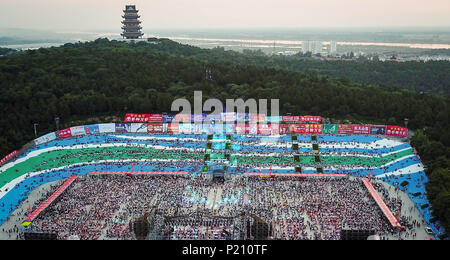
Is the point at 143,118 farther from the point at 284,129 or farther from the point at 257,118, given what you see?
the point at 284,129

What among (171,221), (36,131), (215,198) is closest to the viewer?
(171,221)

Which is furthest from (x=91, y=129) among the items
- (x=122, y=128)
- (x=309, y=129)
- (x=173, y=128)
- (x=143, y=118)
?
(x=309, y=129)

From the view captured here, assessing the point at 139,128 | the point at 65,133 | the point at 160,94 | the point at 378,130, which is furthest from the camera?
the point at 160,94
